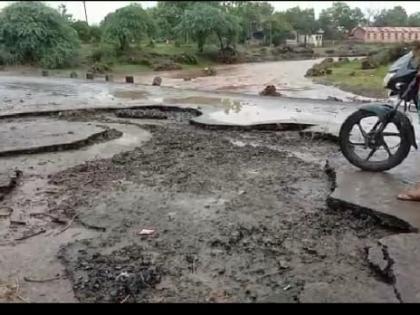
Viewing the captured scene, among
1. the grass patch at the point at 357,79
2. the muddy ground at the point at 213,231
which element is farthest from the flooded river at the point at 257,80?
the muddy ground at the point at 213,231

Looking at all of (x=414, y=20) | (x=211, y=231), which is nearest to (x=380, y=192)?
(x=414, y=20)

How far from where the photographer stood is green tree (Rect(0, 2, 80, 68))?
23812mm

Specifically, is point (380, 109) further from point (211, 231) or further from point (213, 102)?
point (213, 102)

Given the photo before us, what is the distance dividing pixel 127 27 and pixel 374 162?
28.2 m

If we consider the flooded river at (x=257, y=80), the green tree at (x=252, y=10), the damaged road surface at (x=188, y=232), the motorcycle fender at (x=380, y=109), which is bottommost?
the flooded river at (x=257, y=80)

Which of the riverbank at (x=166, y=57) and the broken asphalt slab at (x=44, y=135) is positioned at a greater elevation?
the broken asphalt slab at (x=44, y=135)

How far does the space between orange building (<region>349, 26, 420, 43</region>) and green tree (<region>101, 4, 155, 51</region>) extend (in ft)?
84.3

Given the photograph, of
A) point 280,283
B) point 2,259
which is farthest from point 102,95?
point 280,283

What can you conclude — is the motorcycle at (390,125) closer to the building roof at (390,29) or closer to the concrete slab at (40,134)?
the building roof at (390,29)

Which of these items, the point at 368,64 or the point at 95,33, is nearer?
the point at 368,64

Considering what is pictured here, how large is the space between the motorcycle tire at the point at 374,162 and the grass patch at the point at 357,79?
1117cm

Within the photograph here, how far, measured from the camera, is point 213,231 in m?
3.56

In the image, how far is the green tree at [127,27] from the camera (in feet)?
99.3

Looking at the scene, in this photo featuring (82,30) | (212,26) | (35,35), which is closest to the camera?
(35,35)
